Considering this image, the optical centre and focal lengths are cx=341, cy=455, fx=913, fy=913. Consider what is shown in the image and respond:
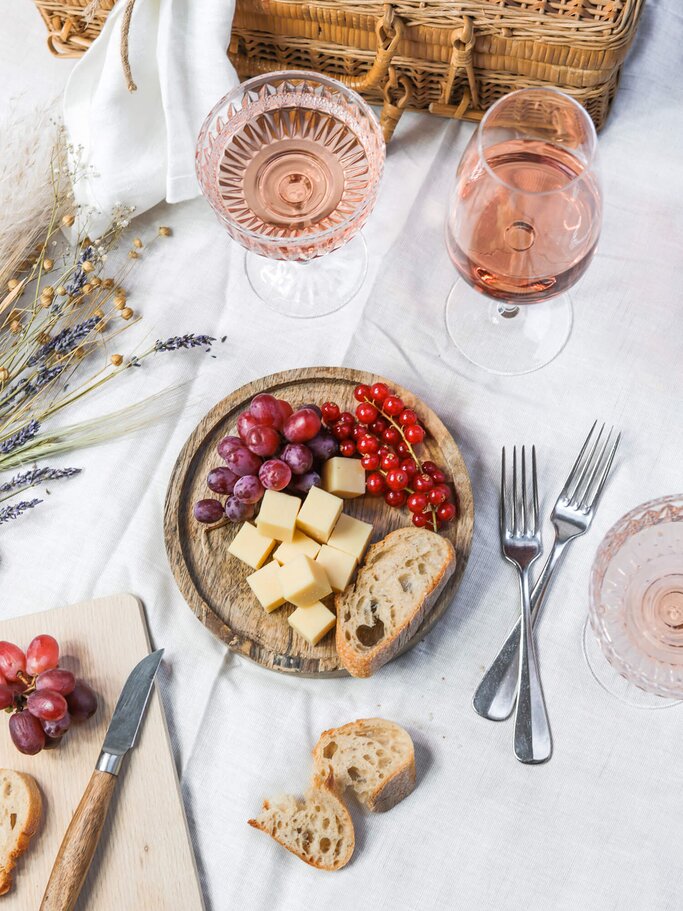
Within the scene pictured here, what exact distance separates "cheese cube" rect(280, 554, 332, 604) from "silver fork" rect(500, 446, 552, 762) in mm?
277

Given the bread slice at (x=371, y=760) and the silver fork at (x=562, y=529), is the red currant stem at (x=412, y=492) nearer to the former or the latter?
the silver fork at (x=562, y=529)

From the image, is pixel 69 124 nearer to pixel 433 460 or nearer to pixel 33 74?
pixel 33 74

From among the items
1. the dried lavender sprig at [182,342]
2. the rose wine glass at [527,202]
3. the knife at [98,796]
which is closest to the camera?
the rose wine glass at [527,202]

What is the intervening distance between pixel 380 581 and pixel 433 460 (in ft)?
0.68

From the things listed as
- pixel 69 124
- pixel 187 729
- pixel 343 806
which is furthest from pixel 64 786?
pixel 69 124

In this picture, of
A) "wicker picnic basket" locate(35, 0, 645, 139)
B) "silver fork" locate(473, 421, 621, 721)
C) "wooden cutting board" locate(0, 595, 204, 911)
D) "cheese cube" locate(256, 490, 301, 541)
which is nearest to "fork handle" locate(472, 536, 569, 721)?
"silver fork" locate(473, 421, 621, 721)

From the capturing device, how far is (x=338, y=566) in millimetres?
1283

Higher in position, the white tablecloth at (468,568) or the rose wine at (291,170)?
the rose wine at (291,170)

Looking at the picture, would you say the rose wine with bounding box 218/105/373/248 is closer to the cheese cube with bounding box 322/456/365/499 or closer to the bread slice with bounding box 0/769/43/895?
the cheese cube with bounding box 322/456/365/499

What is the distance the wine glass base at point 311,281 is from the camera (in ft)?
4.86

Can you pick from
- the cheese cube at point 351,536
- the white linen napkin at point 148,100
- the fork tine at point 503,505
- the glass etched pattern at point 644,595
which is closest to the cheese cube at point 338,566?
the cheese cube at point 351,536

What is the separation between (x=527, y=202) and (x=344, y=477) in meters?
0.45

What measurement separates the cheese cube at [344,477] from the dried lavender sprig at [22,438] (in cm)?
47

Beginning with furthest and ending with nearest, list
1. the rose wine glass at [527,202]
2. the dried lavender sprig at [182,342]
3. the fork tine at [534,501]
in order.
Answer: the dried lavender sprig at [182,342] < the fork tine at [534,501] < the rose wine glass at [527,202]
